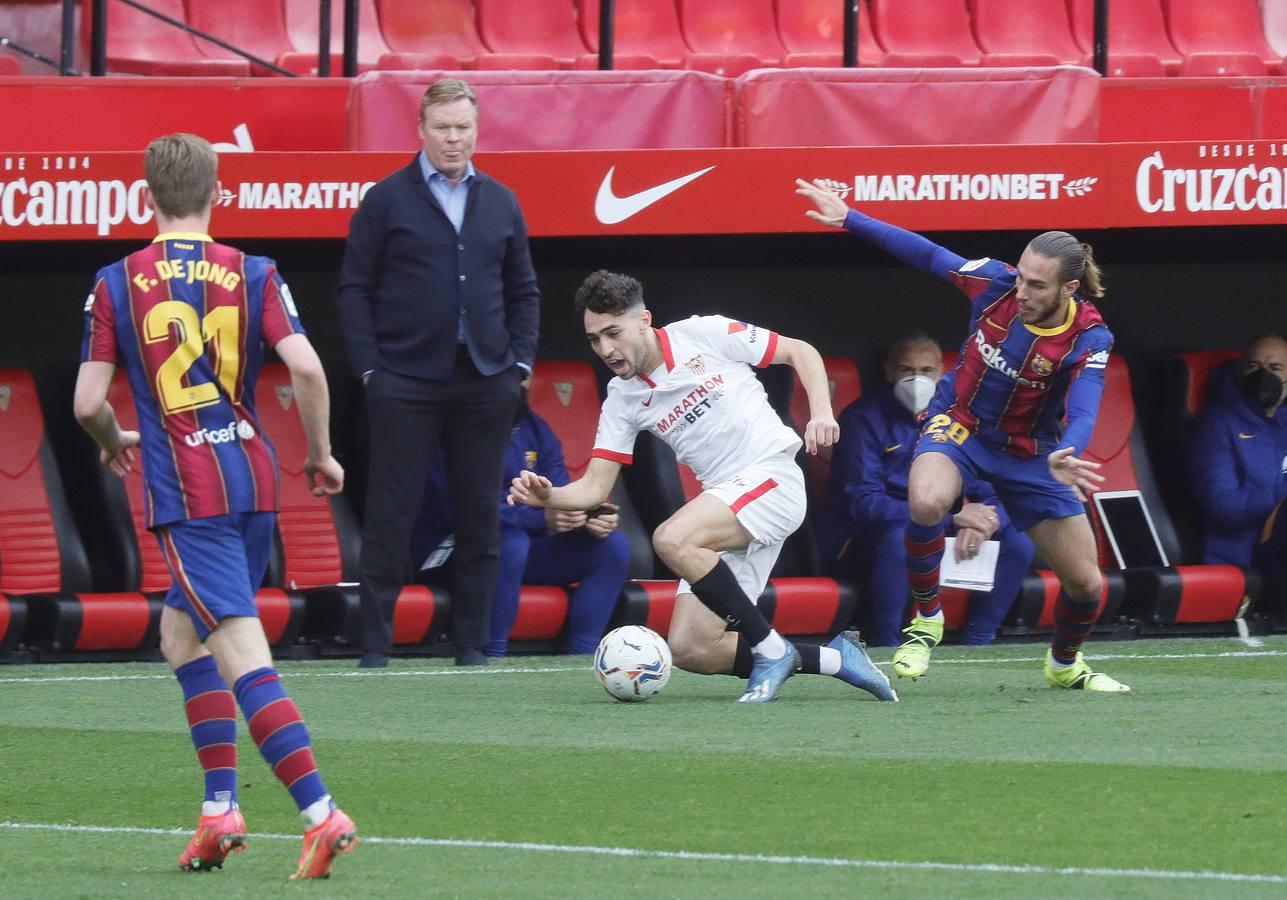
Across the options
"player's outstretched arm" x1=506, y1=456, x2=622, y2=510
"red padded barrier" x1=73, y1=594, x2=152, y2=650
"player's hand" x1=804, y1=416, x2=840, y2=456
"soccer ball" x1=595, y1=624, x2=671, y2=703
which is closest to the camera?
"player's hand" x1=804, y1=416, x2=840, y2=456

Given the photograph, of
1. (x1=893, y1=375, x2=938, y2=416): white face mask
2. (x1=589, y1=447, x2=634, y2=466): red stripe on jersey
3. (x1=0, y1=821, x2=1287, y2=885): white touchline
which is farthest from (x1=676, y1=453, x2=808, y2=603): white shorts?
(x1=893, y1=375, x2=938, y2=416): white face mask

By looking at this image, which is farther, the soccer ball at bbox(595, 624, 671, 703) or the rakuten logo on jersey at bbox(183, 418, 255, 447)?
the soccer ball at bbox(595, 624, 671, 703)

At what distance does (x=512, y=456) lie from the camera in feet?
31.8

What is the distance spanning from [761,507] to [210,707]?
3.00 m

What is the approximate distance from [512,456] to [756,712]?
2877 mm

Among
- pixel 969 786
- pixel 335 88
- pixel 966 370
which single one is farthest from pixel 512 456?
pixel 969 786

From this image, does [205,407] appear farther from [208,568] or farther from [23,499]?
[23,499]

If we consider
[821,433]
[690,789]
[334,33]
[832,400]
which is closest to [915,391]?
[832,400]

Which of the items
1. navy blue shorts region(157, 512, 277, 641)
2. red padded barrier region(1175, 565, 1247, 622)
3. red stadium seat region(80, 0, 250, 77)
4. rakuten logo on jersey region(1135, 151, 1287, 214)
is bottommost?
red padded barrier region(1175, 565, 1247, 622)

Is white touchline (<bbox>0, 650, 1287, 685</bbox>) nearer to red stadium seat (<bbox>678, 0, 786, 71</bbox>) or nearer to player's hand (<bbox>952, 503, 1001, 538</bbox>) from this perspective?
player's hand (<bbox>952, 503, 1001, 538</bbox>)

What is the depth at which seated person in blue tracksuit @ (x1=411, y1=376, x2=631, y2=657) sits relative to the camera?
953cm

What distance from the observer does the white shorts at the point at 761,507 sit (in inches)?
293

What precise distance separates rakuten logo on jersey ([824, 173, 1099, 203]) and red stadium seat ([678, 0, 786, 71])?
3188 millimetres

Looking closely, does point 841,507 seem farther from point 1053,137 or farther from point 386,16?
point 386,16
